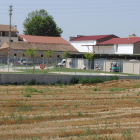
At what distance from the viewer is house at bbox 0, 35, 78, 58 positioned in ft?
210

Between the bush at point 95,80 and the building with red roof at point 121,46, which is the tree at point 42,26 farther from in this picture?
the bush at point 95,80

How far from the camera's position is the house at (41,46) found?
64.0 metres

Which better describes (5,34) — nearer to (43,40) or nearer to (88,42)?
(43,40)

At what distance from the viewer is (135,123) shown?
11.0m

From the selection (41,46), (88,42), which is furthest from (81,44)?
(41,46)

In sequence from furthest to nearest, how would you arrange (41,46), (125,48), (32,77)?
1. (41,46)
2. (125,48)
3. (32,77)

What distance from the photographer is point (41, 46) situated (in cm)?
6794

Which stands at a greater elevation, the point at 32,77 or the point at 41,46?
the point at 41,46

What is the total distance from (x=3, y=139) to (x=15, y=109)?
16.8 ft

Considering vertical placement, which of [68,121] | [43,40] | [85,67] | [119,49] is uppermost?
[43,40]

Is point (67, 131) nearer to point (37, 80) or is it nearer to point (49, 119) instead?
point (49, 119)

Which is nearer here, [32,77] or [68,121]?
[68,121]

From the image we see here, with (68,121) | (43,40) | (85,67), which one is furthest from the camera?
(43,40)

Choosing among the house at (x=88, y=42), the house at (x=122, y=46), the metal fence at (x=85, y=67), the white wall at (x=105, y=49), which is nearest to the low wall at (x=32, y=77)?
the metal fence at (x=85, y=67)
